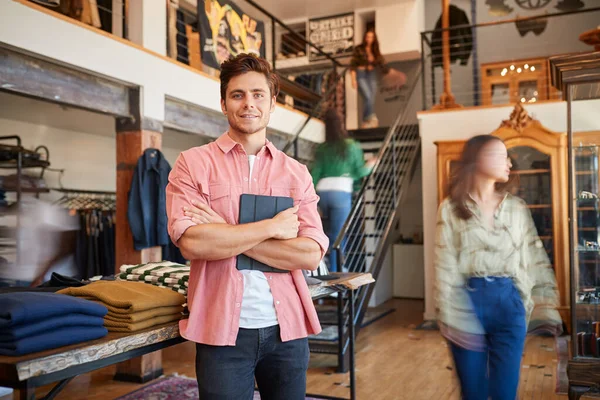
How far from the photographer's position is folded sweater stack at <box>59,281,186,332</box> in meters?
1.83

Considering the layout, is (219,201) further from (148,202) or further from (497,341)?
(148,202)

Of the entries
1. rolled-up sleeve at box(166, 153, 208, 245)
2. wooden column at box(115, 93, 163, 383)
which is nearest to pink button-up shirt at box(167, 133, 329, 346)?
rolled-up sleeve at box(166, 153, 208, 245)

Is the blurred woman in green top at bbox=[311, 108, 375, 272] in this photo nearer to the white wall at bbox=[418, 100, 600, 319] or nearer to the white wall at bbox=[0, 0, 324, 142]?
the white wall at bbox=[0, 0, 324, 142]

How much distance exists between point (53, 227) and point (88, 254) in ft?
1.70

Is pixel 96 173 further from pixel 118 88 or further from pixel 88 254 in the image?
pixel 118 88

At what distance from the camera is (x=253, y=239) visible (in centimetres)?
164

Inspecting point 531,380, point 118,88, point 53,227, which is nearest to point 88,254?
point 53,227

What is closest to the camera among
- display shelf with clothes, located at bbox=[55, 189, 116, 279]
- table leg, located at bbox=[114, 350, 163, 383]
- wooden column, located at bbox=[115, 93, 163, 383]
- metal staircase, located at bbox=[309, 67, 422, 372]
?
table leg, located at bbox=[114, 350, 163, 383]

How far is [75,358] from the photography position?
1.54m

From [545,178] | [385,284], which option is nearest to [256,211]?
[545,178]

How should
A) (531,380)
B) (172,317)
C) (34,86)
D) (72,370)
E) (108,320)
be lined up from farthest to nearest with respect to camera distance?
(531,380), (34,86), (172,317), (108,320), (72,370)

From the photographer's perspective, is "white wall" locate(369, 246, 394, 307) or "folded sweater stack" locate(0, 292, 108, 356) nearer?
"folded sweater stack" locate(0, 292, 108, 356)

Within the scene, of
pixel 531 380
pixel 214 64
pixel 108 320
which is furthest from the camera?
pixel 214 64

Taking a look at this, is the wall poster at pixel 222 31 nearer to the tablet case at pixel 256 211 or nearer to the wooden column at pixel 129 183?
the wooden column at pixel 129 183
